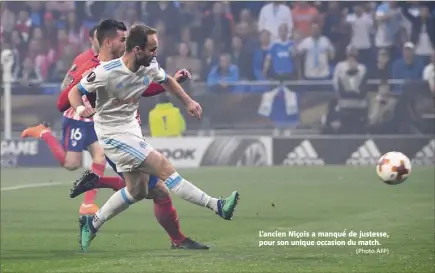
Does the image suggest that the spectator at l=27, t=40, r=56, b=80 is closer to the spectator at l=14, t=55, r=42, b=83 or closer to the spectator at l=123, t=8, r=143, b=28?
the spectator at l=14, t=55, r=42, b=83

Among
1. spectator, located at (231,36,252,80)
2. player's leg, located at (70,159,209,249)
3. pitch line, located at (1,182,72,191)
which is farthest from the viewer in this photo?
spectator, located at (231,36,252,80)

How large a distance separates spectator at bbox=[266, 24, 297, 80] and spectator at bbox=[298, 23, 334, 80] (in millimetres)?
253

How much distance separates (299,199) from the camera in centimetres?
1669

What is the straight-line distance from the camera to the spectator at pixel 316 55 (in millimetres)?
25594

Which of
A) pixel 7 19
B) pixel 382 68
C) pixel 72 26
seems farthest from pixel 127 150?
pixel 7 19

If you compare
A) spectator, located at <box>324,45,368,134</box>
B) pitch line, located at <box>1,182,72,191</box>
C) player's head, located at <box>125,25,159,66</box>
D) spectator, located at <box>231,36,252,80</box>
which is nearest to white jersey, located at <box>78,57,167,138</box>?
player's head, located at <box>125,25,159,66</box>

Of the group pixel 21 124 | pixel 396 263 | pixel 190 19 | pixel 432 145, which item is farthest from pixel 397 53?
pixel 396 263

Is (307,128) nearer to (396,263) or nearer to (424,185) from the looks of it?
(424,185)

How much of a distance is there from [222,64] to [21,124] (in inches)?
189

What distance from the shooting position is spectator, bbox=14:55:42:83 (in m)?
26.0

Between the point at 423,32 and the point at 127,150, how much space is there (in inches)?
684

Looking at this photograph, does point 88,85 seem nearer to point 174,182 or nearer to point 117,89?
point 117,89

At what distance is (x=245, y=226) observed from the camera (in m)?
13.2

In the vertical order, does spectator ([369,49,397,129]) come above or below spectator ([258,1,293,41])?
below
